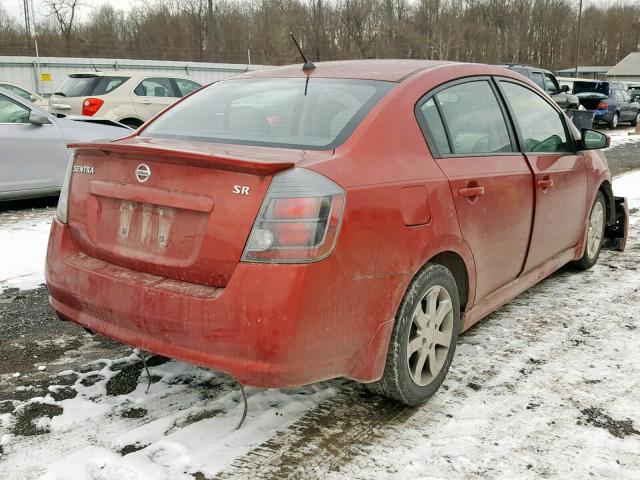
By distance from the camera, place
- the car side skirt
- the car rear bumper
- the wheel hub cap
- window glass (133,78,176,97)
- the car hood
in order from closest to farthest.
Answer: the car rear bumper
the wheel hub cap
the car side skirt
the car hood
window glass (133,78,176,97)

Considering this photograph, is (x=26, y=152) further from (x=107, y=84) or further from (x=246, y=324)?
(x=246, y=324)

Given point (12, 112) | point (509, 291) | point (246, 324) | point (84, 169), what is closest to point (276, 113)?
point (84, 169)

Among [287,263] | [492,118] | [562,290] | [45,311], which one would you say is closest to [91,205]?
[287,263]

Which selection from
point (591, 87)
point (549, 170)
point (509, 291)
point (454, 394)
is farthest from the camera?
point (591, 87)

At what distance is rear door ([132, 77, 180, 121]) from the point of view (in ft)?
39.1

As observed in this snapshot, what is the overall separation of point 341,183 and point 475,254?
1067 mm

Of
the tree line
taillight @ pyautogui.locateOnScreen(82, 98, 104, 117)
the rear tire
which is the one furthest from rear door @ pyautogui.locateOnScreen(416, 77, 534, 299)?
the tree line

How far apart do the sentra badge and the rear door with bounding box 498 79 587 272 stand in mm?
2351

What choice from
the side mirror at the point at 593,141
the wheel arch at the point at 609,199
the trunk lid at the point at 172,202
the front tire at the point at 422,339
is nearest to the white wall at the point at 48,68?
the wheel arch at the point at 609,199

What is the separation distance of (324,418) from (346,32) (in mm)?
66193

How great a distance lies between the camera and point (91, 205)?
2.80 metres

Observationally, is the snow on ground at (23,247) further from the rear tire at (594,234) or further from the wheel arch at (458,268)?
the rear tire at (594,234)

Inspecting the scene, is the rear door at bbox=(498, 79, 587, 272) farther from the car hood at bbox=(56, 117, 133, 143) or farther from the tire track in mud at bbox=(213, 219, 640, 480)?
the car hood at bbox=(56, 117, 133, 143)

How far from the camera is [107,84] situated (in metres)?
11.8
